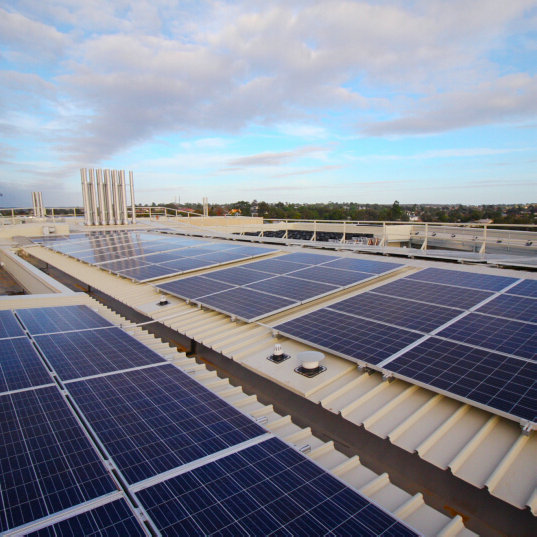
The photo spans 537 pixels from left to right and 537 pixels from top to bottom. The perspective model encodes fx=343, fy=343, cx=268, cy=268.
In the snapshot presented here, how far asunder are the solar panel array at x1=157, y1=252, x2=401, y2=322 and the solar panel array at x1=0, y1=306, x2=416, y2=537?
4.73m

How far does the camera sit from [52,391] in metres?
6.30

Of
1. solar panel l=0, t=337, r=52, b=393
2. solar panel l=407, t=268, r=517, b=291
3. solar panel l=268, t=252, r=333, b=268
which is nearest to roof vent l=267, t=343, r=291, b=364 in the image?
solar panel l=0, t=337, r=52, b=393

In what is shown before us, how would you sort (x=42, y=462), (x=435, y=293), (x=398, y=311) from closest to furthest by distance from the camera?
(x=42, y=462) < (x=398, y=311) < (x=435, y=293)

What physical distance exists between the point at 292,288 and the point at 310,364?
17.1ft

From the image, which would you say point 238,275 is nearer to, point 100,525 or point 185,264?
point 185,264

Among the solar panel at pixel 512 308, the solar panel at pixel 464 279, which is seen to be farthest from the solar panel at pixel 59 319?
the solar panel at pixel 464 279

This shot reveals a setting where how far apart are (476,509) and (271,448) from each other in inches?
163

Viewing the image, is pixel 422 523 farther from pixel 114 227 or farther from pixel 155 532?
pixel 114 227

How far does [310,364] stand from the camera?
8070mm

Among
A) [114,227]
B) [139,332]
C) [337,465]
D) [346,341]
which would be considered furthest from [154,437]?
[114,227]

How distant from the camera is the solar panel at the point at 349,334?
321 inches

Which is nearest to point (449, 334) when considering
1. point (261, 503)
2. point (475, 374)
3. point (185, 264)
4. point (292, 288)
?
point (475, 374)

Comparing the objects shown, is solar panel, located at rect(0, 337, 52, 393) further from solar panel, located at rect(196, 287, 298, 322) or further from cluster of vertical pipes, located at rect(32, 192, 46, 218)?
cluster of vertical pipes, located at rect(32, 192, 46, 218)

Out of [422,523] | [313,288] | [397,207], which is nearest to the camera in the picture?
[422,523]
